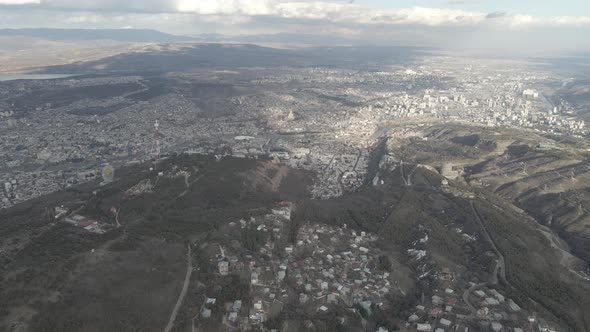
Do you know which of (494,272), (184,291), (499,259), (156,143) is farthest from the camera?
(156,143)

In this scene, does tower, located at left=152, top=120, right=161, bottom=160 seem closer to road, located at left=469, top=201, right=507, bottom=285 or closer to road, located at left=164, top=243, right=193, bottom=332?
road, located at left=164, top=243, right=193, bottom=332

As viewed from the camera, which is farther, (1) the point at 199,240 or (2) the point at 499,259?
(2) the point at 499,259

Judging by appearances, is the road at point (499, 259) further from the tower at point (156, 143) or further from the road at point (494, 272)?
the tower at point (156, 143)

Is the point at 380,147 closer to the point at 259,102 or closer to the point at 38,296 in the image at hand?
the point at 259,102

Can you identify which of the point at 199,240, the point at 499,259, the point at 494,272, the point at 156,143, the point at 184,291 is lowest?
the point at 494,272

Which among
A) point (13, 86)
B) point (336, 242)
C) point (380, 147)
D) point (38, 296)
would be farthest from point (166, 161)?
point (13, 86)

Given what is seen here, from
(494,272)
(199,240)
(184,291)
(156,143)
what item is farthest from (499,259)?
(156,143)

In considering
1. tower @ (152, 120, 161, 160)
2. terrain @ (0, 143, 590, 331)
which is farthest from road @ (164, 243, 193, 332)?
tower @ (152, 120, 161, 160)

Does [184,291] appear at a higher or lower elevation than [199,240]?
lower

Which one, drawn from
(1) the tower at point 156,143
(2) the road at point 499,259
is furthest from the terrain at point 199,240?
(1) the tower at point 156,143

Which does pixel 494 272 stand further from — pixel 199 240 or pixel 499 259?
pixel 199 240

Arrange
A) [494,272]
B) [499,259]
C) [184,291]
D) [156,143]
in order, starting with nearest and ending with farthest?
1. [184,291]
2. [494,272]
3. [499,259]
4. [156,143]
